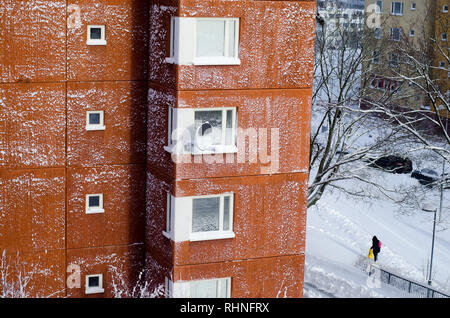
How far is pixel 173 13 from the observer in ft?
66.3

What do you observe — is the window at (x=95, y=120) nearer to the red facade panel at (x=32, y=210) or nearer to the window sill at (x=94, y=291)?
the red facade panel at (x=32, y=210)

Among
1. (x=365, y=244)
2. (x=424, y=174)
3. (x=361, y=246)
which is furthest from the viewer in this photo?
(x=424, y=174)

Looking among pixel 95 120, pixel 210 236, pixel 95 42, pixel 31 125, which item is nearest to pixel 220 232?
pixel 210 236

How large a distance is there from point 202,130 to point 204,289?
12.0ft

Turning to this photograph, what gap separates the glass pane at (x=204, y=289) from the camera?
21281mm

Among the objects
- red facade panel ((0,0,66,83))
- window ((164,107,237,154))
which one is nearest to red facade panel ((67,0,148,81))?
red facade panel ((0,0,66,83))

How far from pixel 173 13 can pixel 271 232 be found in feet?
18.0

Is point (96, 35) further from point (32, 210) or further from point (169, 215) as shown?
point (169, 215)

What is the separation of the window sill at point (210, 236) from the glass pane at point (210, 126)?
2053 millimetres

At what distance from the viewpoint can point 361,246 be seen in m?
38.9

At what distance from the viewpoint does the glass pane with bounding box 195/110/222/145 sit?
67.9 feet

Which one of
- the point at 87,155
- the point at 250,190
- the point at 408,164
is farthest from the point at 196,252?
the point at 408,164

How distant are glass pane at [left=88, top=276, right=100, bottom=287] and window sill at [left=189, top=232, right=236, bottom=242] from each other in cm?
290

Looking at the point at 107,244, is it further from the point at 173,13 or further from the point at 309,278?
the point at 309,278
